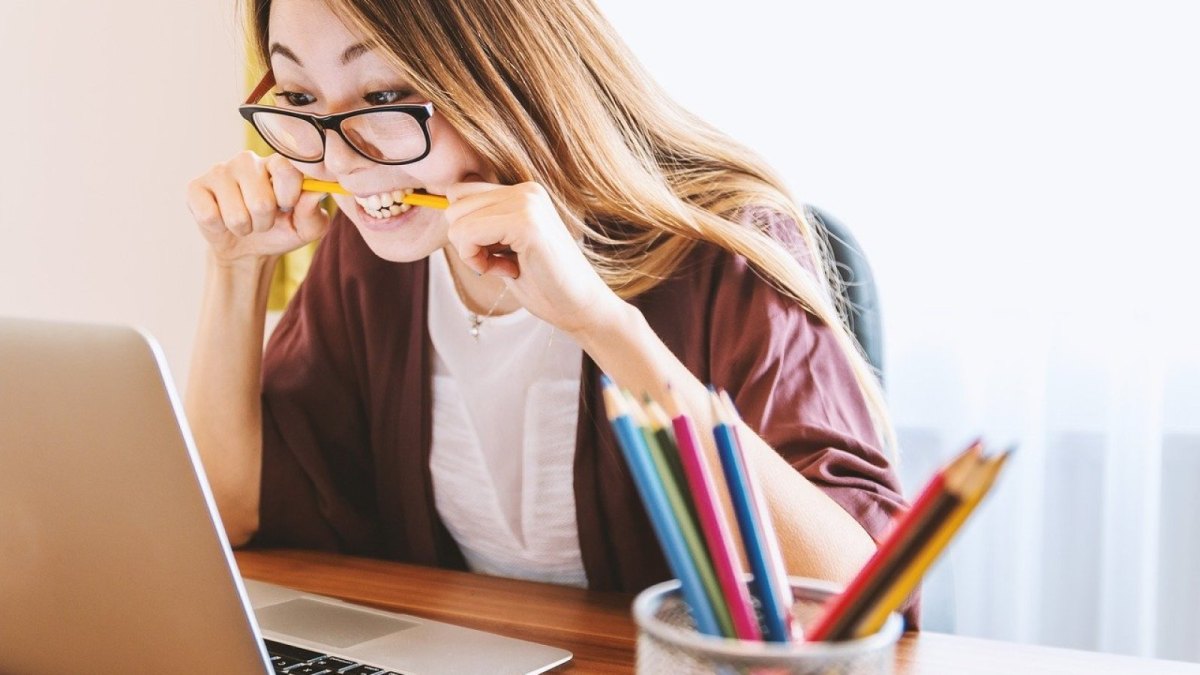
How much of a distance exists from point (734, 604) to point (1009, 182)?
1.48m

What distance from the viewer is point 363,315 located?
50.8 inches

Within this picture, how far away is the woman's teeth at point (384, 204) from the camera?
1.07 meters

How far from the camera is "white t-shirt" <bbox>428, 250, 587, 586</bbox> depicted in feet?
3.90

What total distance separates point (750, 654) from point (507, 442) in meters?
0.83

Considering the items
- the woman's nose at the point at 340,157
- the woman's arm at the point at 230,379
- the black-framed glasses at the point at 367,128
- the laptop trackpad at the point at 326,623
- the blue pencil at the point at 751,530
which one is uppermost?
the black-framed glasses at the point at 367,128

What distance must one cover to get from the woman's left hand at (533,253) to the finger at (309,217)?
1.10ft

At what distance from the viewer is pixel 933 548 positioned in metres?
0.37

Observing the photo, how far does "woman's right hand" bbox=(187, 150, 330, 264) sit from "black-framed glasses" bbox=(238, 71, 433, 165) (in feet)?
0.28

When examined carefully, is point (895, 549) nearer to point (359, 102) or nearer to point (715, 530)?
point (715, 530)

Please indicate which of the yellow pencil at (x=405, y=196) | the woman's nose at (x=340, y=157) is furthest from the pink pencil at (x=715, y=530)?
the woman's nose at (x=340, y=157)

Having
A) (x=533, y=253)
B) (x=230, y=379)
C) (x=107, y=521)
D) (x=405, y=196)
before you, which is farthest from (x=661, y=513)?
(x=230, y=379)

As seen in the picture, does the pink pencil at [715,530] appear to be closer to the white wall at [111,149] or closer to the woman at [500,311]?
the woman at [500,311]

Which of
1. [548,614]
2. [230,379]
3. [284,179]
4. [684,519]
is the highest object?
[284,179]

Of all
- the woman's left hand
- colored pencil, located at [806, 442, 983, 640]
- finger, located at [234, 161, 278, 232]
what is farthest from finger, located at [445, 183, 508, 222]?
colored pencil, located at [806, 442, 983, 640]
